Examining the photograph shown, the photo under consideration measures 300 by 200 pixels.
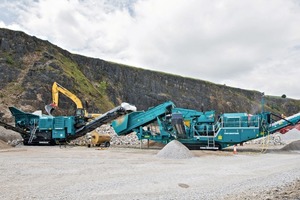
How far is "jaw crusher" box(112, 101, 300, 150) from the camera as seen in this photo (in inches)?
746

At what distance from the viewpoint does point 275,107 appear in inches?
4808

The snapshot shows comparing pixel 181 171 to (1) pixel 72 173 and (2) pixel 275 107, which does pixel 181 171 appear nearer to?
(1) pixel 72 173

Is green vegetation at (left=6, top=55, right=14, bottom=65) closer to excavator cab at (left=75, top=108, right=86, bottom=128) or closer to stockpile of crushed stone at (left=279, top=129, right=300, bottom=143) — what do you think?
excavator cab at (left=75, top=108, right=86, bottom=128)

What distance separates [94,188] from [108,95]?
57453 mm

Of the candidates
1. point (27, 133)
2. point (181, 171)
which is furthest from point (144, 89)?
point (181, 171)

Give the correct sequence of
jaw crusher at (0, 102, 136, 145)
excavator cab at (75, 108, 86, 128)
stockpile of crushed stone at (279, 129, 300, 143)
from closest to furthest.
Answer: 1. jaw crusher at (0, 102, 136, 145)
2. excavator cab at (75, 108, 86, 128)
3. stockpile of crushed stone at (279, 129, 300, 143)

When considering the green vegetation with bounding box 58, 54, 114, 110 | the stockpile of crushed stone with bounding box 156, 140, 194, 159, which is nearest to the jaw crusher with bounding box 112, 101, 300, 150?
the stockpile of crushed stone with bounding box 156, 140, 194, 159

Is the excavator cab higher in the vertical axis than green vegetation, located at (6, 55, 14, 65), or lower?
lower

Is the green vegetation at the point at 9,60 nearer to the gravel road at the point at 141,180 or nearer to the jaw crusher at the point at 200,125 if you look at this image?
the jaw crusher at the point at 200,125

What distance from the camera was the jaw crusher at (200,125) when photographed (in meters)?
18.9

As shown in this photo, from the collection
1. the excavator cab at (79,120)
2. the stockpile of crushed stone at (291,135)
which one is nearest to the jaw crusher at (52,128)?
the excavator cab at (79,120)

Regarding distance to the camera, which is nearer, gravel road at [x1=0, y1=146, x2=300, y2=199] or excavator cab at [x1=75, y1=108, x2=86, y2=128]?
gravel road at [x1=0, y1=146, x2=300, y2=199]

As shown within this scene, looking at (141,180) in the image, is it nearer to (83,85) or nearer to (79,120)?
(79,120)

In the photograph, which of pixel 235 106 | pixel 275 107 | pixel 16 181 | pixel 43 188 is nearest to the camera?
pixel 43 188
